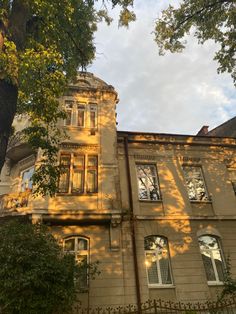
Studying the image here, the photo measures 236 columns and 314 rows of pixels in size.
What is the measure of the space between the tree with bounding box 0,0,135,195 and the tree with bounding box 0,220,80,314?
1.87m

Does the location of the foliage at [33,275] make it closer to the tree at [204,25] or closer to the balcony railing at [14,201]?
the balcony railing at [14,201]

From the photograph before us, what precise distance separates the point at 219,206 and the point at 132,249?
198 inches

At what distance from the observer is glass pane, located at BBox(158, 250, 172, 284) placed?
11.8 m

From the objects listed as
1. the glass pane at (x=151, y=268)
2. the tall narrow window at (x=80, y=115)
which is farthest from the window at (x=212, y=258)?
the tall narrow window at (x=80, y=115)

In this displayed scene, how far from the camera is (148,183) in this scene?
46.8 ft

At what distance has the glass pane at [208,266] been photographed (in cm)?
1211

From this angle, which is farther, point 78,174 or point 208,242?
point 78,174

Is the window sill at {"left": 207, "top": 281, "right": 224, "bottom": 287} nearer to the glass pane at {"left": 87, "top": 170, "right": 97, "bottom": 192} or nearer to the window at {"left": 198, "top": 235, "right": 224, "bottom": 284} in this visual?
the window at {"left": 198, "top": 235, "right": 224, "bottom": 284}

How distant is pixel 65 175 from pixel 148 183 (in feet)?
13.8

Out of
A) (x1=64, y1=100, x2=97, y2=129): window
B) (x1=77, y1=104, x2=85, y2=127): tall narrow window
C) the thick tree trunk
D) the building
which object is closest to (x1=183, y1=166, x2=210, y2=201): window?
the building

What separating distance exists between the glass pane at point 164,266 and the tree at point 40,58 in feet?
18.7

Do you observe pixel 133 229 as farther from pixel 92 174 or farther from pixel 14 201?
pixel 14 201

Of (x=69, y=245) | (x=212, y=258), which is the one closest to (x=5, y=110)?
(x=69, y=245)

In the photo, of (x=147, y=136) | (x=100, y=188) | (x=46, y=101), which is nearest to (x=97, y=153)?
(x=100, y=188)
